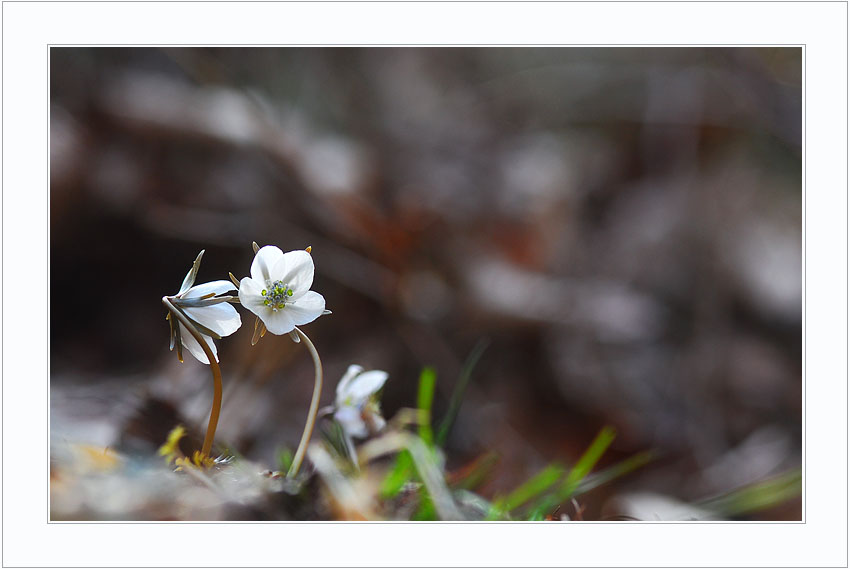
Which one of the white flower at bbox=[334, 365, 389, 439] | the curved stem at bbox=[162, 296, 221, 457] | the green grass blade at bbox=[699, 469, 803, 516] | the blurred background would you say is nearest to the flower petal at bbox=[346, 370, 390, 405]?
the white flower at bbox=[334, 365, 389, 439]

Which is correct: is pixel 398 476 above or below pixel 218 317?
below

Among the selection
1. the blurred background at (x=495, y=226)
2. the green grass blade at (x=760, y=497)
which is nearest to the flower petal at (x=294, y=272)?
the blurred background at (x=495, y=226)

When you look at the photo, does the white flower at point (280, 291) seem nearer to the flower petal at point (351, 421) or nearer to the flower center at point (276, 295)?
the flower center at point (276, 295)

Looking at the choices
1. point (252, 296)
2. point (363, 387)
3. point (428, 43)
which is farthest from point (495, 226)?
point (252, 296)

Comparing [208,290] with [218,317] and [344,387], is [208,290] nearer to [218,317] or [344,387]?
[218,317]

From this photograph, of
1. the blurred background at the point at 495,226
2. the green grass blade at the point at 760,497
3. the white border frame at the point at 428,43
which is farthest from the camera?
the blurred background at the point at 495,226

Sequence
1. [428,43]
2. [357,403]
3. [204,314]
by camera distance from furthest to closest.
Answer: [428,43], [357,403], [204,314]
